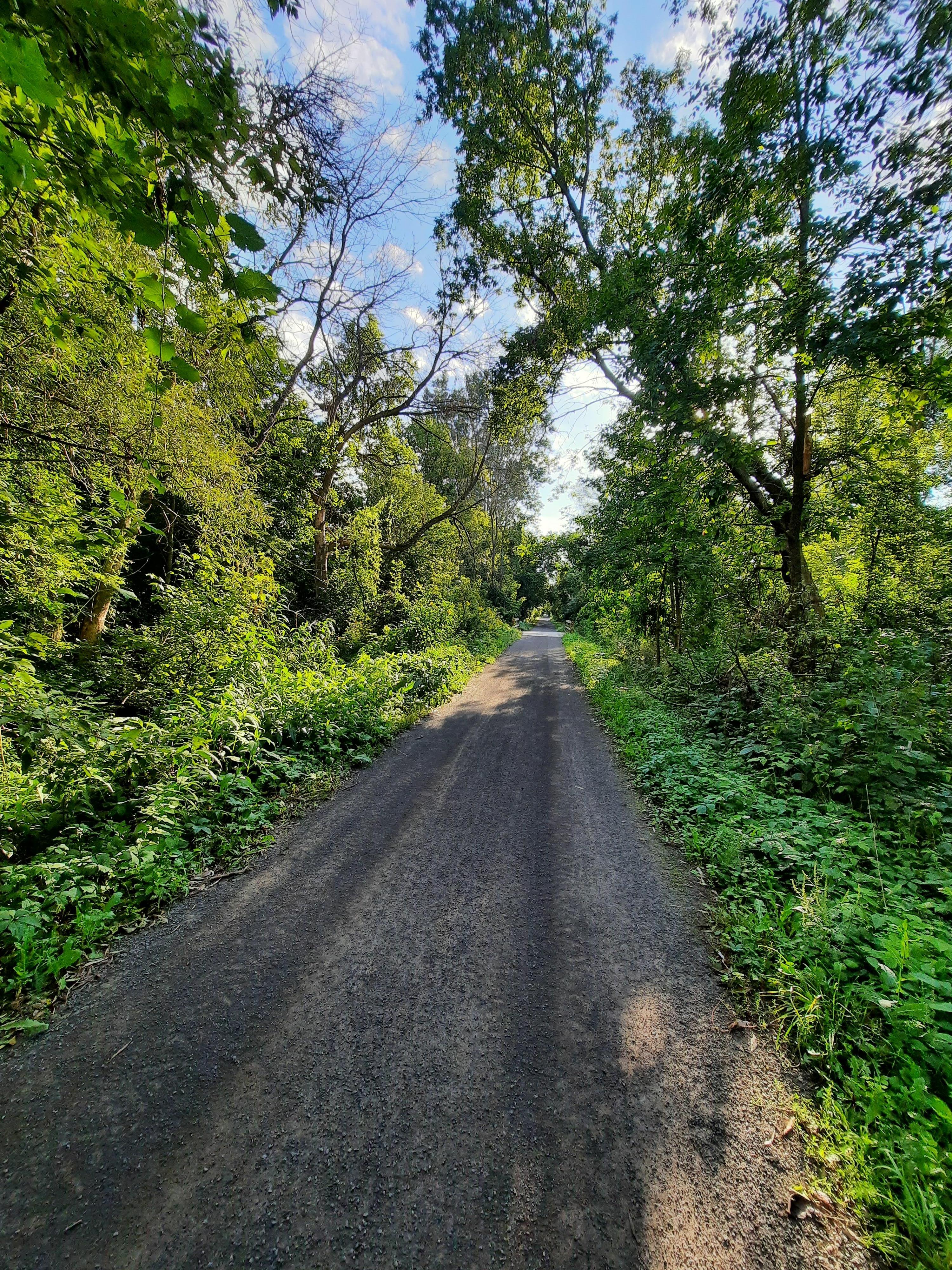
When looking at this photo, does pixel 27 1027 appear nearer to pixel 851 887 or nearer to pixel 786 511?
pixel 851 887

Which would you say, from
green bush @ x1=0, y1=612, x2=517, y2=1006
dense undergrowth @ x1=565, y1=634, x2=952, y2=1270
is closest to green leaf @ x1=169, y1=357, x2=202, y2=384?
green bush @ x1=0, y1=612, x2=517, y2=1006

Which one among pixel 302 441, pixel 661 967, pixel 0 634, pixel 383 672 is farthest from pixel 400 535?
pixel 661 967

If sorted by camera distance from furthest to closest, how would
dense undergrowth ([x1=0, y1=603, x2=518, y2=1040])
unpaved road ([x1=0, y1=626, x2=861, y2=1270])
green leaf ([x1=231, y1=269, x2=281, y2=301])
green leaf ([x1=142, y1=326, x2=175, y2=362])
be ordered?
dense undergrowth ([x1=0, y1=603, x2=518, y2=1040]) < green leaf ([x1=231, y1=269, x2=281, y2=301]) < unpaved road ([x1=0, y1=626, x2=861, y2=1270]) < green leaf ([x1=142, y1=326, x2=175, y2=362])

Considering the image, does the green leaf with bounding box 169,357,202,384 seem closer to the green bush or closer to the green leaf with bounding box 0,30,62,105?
the green leaf with bounding box 0,30,62,105

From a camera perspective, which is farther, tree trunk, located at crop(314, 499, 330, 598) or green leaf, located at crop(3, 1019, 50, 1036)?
tree trunk, located at crop(314, 499, 330, 598)

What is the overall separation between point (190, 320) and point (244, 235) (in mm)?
522

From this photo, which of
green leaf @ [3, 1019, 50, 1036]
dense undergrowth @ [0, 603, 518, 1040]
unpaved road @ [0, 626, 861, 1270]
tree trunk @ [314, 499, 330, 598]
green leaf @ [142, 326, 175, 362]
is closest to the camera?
green leaf @ [142, 326, 175, 362]

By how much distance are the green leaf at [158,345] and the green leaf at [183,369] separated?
0.02 m

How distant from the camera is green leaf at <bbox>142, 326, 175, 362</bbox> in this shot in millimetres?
1216

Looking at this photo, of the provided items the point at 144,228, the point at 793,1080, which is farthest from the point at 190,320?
the point at 793,1080

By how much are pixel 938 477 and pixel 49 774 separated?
43.8ft

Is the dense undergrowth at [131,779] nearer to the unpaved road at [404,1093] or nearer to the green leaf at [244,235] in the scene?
the unpaved road at [404,1093]

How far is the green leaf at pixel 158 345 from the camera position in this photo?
122cm

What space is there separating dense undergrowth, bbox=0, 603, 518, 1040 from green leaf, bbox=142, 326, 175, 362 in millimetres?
2771
